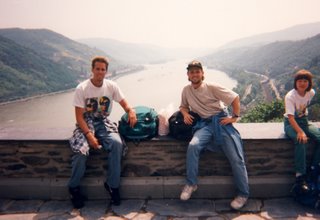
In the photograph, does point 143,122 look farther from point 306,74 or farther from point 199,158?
point 306,74

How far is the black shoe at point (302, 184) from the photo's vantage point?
9.96 feet

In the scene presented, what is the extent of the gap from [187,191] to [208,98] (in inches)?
42.8

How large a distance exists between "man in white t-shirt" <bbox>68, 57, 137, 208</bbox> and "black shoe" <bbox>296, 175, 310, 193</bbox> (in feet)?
6.47

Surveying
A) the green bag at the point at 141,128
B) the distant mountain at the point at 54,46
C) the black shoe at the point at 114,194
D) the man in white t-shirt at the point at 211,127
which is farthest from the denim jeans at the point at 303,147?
the distant mountain at the point at 54,46

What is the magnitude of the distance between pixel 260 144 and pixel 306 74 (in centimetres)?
96

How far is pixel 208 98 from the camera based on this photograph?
10.8 ft

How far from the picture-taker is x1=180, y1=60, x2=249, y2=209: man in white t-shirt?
3.08 metres

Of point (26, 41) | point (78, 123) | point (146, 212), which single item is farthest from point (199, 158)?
point (26, 41)

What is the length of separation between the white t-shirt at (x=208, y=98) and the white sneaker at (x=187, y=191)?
84cm

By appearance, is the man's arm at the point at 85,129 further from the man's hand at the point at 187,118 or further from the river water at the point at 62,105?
the river water at the point at 62,105

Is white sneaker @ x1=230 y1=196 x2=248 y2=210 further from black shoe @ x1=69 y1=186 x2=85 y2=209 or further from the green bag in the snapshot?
black shoe @ x1=69 y1=186 x2=85 y2=209

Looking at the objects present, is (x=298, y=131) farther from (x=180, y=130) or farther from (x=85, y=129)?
(x=85, y=129)

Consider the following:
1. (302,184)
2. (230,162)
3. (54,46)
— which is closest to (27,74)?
(54,46)

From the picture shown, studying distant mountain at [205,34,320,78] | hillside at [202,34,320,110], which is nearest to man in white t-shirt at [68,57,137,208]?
hillside at [202,34,320,110]
